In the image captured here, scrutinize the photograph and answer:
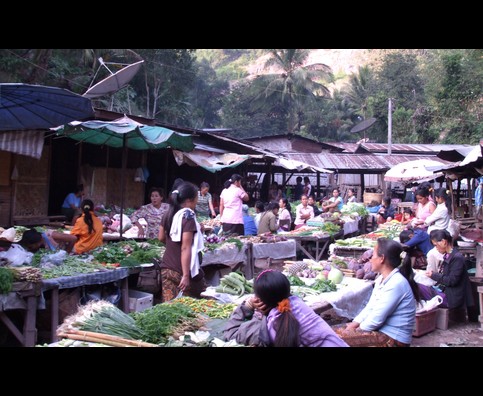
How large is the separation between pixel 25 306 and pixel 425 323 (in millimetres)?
4626

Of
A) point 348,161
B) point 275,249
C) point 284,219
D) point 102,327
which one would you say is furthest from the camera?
point 348,161

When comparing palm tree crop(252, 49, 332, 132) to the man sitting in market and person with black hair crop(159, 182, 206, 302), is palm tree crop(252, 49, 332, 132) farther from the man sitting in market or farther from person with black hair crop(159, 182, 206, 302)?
person with black hair crop(159, 182, 206, 302)

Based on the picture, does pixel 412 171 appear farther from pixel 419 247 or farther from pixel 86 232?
pixel 86 232

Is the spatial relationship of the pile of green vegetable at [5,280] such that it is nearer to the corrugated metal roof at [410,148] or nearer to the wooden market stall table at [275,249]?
the wooden market stall table at [275,249]

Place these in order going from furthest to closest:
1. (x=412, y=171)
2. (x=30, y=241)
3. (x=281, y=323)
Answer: (x=412, y=171)
(x=30, y=241)
(x=281, y=323)

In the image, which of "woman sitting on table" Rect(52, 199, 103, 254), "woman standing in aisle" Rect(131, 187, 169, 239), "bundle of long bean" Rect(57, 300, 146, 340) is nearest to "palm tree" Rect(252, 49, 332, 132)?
"woman standing in aisle" Rect(131, 187, 169, 239)

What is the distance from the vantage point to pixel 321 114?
41.8 metres

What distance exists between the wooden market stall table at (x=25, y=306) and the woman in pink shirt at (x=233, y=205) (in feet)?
15.5

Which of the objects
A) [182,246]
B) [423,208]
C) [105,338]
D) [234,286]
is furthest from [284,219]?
[105,338]

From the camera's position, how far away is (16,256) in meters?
5.23

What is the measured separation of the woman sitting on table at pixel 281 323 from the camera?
3.07m

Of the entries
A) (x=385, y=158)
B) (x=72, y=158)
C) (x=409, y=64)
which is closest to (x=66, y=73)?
(x=72, y=158)
